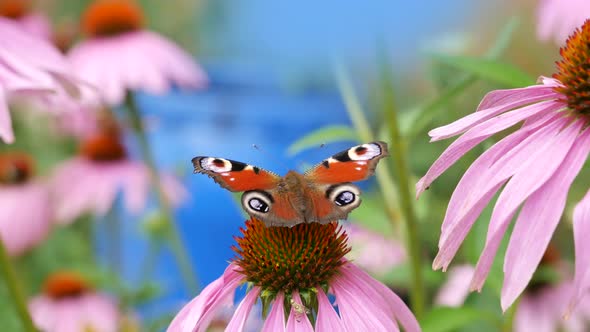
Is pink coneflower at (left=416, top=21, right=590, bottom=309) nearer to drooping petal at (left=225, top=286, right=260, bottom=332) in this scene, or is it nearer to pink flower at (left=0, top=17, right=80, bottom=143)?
drooping petal at (left=225, top=286, right=260, bottom=332)

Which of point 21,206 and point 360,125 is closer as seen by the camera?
point 360,125

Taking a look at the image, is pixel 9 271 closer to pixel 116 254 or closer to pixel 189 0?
pixel 116 254

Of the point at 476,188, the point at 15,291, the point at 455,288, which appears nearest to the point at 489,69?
the point at 476,188

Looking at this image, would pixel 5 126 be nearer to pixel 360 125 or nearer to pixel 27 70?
pixel 27 70

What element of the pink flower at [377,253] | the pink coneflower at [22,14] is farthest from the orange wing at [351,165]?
the pink coneflower at [22,14]

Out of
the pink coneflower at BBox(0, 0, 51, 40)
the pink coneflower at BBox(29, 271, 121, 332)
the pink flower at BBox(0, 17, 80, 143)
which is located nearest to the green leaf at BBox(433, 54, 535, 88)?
the pink flower at BBox(0, 17, 80, 143)

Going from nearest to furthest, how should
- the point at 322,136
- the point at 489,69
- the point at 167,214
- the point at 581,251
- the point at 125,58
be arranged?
the point at 581,251, the point at 489,69, the point at 322,136, the point at 167,214, the point at 125,58

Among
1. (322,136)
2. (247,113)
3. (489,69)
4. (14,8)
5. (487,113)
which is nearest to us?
(487,113)

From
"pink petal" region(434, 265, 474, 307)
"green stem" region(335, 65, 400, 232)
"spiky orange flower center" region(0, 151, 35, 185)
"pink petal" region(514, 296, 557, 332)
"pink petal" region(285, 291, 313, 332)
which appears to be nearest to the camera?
"pink petal" region(285, 291, 313, 332)

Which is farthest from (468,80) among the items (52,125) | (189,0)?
(189,0)
